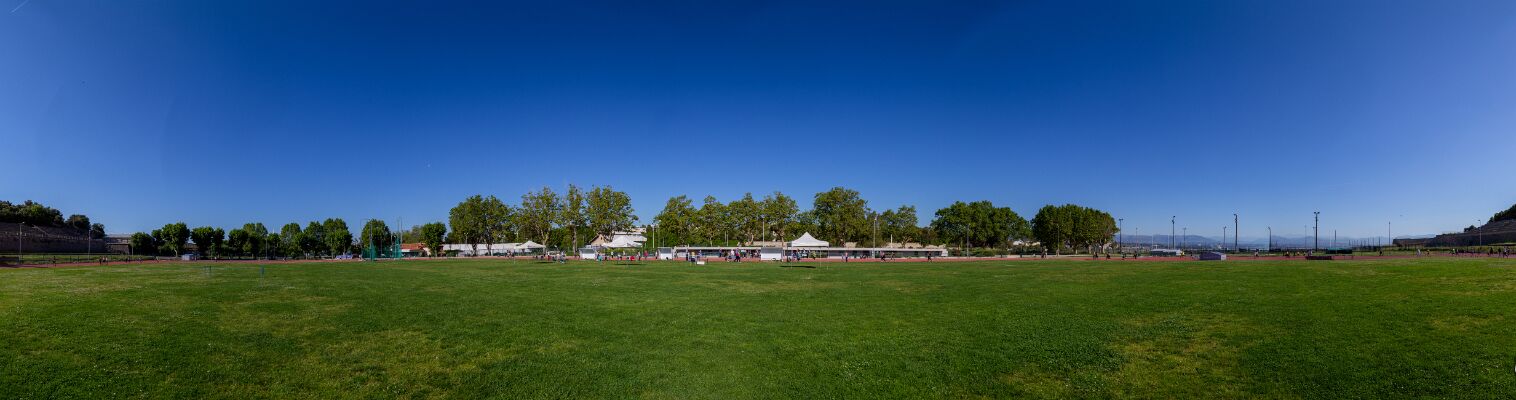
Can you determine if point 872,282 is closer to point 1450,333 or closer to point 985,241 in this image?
point 1450,333

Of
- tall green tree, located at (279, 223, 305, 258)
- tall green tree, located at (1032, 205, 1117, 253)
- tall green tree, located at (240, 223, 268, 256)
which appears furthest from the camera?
tall green tree, located at (1032, 205, 1117, 253)

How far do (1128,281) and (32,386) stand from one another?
116ft

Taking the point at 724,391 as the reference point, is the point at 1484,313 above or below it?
above

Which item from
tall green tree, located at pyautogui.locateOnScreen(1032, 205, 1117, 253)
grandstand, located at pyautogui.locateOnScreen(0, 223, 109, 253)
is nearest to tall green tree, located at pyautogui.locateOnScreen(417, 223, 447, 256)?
grandstand, located at pyautogui.locateOnScreen(0, 223, 109, 253)

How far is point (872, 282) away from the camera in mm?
30156

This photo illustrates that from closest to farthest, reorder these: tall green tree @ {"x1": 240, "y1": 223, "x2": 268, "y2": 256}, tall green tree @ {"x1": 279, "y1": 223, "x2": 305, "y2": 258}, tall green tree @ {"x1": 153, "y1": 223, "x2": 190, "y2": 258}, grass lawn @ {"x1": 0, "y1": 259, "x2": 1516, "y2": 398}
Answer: grass lawn @ {"x1": 0, "y1": 259, "x2": 1516, "y2": 398}, tall green tree @ {"x1": 153, "y1": 223, "x2": 190, "y2": 258}, tall green tree @ {"x1": 240, "y1": 223, "x2": 268, "y2": 256}, tall green tree @ {"x1": 279, "y1": 223, "x2": 305, "y2": 258}

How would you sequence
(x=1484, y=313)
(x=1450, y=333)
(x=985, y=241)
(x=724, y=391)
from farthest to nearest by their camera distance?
(x=985, y=241)
(x=1484, y=313)
(x=1450, y=333)
(x=724, y=391)

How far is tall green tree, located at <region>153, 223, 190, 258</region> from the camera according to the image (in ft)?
275

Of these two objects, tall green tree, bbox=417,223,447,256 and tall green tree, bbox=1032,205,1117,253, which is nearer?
tall green tree, bbox=417,223,447,256

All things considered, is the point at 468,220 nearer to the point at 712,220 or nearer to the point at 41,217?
the point at 712,220

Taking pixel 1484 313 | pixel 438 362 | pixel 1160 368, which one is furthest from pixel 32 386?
pixel 1484 313

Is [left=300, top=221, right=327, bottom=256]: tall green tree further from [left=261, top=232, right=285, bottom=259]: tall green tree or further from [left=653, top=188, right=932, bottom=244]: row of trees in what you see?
[left=653, top=188, right=932, bottom=244]: row of trees

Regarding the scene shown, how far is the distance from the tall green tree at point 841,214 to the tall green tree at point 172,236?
99.4 meters

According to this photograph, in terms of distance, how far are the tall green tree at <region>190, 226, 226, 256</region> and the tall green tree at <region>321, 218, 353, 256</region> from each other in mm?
15723
